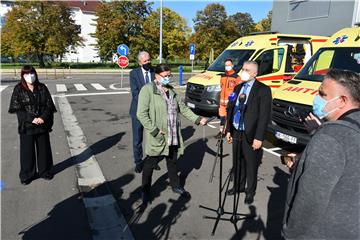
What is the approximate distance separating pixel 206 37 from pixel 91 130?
41.3 meters

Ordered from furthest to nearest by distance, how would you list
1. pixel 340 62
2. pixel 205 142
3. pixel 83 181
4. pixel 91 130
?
pixel 91 130
pixel 205 142
pixel 340 62
pixel 83 181

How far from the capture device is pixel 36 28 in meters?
37.6

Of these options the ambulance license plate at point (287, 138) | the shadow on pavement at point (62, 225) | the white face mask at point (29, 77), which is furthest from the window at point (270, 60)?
the shadow on pavement at point (62, 225)

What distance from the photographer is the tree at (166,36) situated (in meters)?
43.4

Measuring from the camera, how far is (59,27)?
126 feet

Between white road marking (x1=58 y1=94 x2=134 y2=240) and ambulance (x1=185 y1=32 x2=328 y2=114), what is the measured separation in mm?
3927

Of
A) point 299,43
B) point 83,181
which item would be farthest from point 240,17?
point 83,181

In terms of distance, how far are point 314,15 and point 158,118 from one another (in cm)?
1567

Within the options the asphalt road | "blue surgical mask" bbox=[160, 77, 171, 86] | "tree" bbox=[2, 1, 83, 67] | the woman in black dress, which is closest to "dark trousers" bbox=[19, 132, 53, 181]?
the woman in black dress

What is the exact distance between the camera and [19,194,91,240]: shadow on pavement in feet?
12.0

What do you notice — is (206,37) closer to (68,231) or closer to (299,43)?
(299,43)

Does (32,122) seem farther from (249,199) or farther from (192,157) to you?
(249,199)

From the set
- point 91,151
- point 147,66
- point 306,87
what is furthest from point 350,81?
point 91,151

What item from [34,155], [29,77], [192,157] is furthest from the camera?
[192,157]
